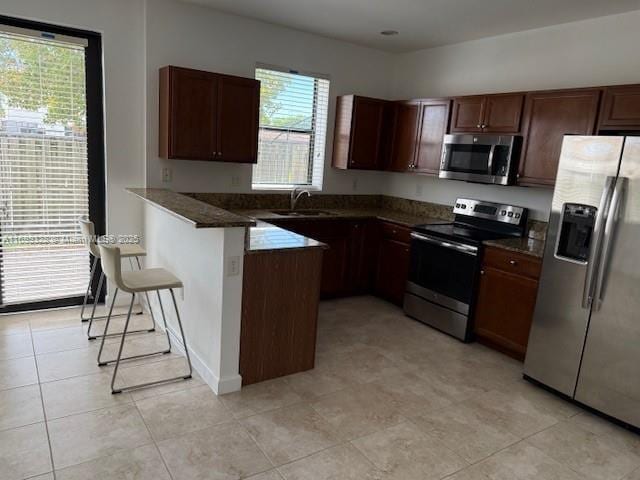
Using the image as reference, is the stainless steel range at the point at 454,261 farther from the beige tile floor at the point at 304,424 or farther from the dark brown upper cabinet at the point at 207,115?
the dark brown upper cabinet at the point at 207,115

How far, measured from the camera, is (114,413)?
8.17ft

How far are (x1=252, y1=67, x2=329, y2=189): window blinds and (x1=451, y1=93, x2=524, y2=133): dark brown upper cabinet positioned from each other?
4.67ft

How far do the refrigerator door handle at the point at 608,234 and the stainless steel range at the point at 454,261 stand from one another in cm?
100

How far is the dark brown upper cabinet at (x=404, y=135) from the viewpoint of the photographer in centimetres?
461

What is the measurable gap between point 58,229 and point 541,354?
3.84m

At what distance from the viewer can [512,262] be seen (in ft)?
11.2

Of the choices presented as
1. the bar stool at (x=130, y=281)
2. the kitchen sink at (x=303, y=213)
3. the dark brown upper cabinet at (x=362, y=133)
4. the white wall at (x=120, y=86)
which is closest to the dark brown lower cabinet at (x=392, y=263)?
the kitchen sink at (x=303, y=213)

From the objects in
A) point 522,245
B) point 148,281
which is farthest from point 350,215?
point 148,281

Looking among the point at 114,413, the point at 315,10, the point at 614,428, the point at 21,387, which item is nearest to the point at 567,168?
the point at 614,428

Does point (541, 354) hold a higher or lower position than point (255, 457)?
higher

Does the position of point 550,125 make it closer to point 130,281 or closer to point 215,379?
point 215,379

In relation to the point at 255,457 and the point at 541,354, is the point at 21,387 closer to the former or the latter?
the point at 255,457

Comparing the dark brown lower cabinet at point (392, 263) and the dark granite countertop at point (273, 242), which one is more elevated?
the dark granite countertop at point (273, 242)

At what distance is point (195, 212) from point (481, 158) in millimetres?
2482
